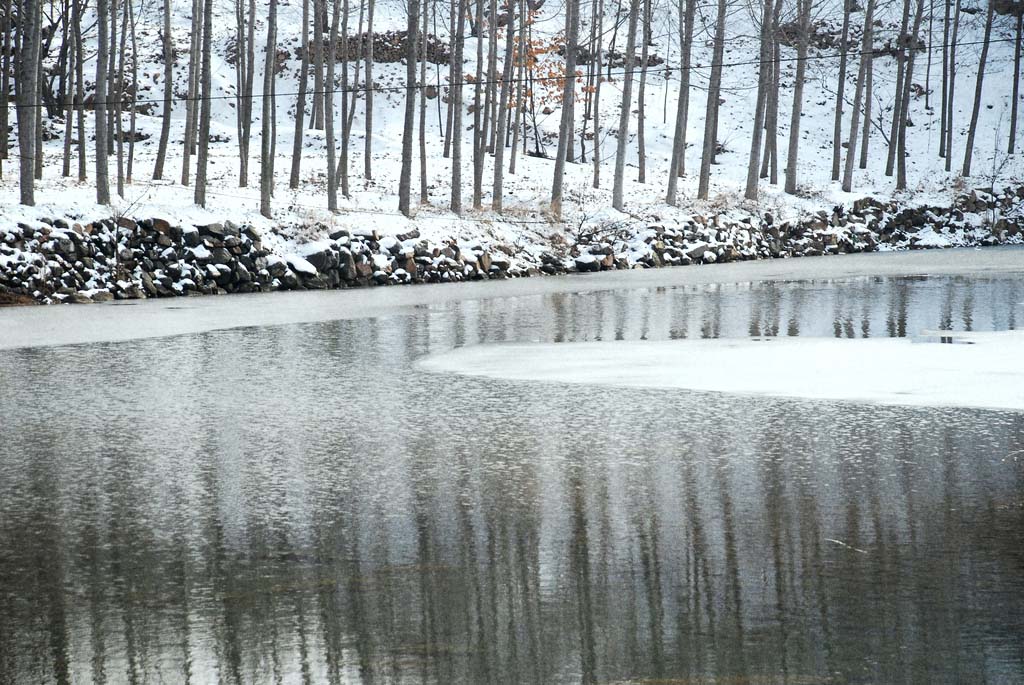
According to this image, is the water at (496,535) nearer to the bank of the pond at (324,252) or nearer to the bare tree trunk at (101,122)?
the bank of the pond at (324,252)

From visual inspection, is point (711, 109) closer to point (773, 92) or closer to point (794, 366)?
point (773, 92)

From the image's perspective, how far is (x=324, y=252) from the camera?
29.4 meters

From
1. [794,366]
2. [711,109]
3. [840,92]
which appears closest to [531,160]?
[711,109]

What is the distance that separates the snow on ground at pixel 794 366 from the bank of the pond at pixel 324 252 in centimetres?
1326

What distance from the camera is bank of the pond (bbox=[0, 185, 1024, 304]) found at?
Answer: 2528 centimetres

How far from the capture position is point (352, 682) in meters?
4.18

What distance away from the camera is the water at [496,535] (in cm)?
447

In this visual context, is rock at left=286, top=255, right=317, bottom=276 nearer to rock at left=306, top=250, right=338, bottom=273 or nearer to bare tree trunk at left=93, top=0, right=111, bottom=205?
rock at left=306, top=250, right=338, bottom=273

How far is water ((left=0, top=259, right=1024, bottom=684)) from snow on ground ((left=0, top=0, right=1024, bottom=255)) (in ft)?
60.6

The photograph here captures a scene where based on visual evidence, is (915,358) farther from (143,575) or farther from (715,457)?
(143,575)

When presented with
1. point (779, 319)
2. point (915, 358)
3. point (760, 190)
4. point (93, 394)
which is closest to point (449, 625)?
point (93, 394)

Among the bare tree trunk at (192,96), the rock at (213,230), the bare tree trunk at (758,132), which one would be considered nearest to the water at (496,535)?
the rock at (213,230)

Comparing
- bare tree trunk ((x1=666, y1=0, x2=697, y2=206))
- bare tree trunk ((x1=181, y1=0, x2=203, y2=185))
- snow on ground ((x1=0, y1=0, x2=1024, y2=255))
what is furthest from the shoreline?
bare tree trunk ((x1=181, y1=0, x2=203, y2=185))

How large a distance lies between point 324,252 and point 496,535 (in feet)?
77.8
